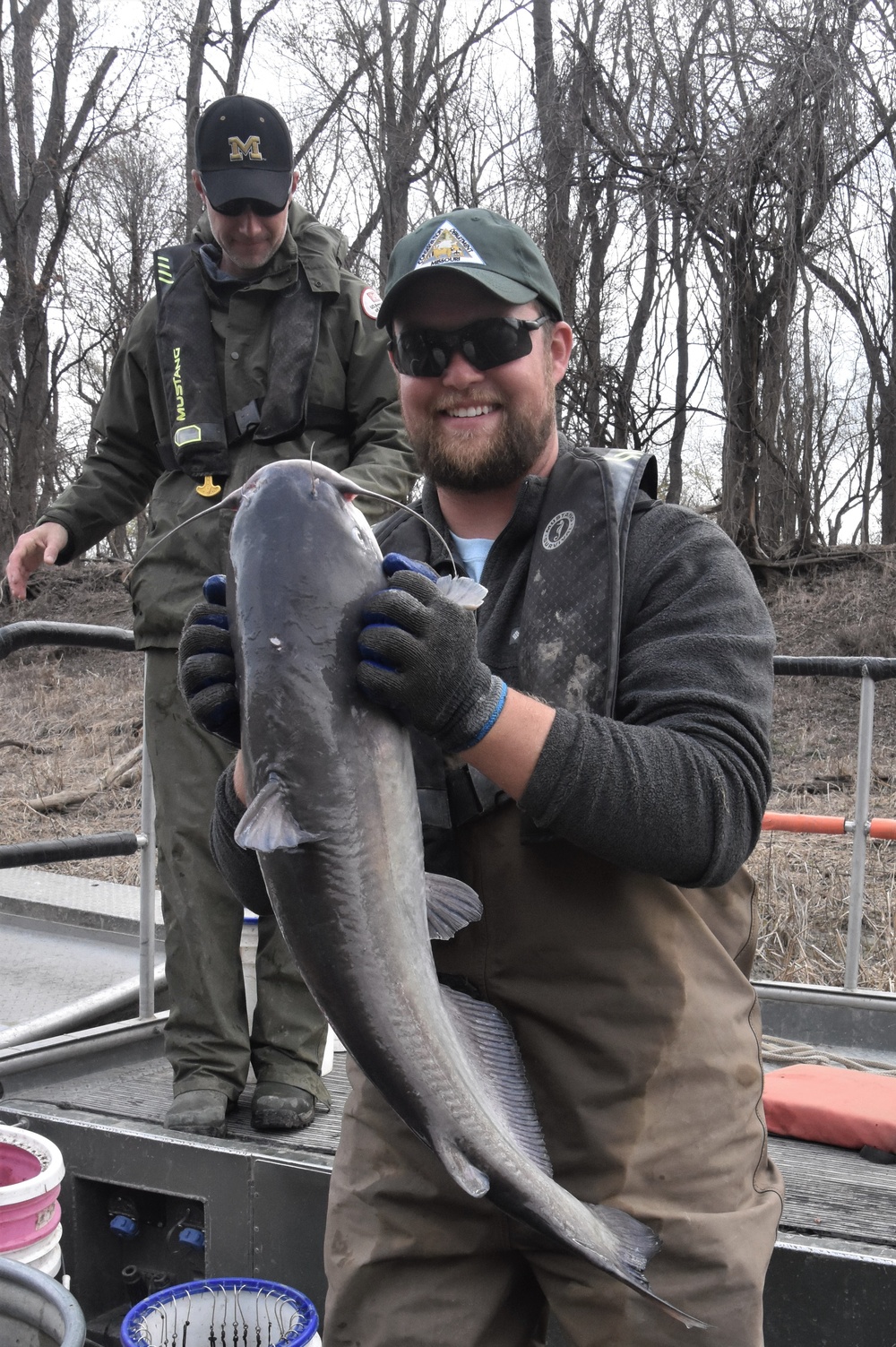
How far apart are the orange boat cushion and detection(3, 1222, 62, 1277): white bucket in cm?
186

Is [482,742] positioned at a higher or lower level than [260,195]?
lower

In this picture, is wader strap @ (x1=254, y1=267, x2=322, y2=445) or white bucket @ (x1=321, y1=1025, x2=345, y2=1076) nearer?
wader strap @ (x1=254, y1=267, x2=322, y2=445)

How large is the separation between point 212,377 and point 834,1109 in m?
2.90

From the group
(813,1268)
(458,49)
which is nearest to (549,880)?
(813,1268)

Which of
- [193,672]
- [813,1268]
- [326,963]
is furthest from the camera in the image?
[813,1268]

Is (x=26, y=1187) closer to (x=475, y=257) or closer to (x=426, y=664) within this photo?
(x=426, y=664)

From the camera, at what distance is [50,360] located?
1973 centimetres

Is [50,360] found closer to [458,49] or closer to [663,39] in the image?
[458,49]

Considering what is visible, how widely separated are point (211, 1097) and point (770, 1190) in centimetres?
189

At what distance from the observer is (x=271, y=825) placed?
1.62m

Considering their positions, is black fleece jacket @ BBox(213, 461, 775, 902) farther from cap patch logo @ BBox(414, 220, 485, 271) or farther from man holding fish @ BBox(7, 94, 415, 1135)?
man holding fish @ BBox(7, 94, 415, 1135)

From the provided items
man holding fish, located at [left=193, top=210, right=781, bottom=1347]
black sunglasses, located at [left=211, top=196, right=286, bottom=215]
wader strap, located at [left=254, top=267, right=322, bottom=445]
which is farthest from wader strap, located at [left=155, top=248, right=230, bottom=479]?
man holding fish, located at [left=193, top=210, right=781, bottom=1347]

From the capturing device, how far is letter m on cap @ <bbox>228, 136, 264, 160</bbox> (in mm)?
3654

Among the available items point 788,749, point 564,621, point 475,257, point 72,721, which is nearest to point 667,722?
point 564,621
